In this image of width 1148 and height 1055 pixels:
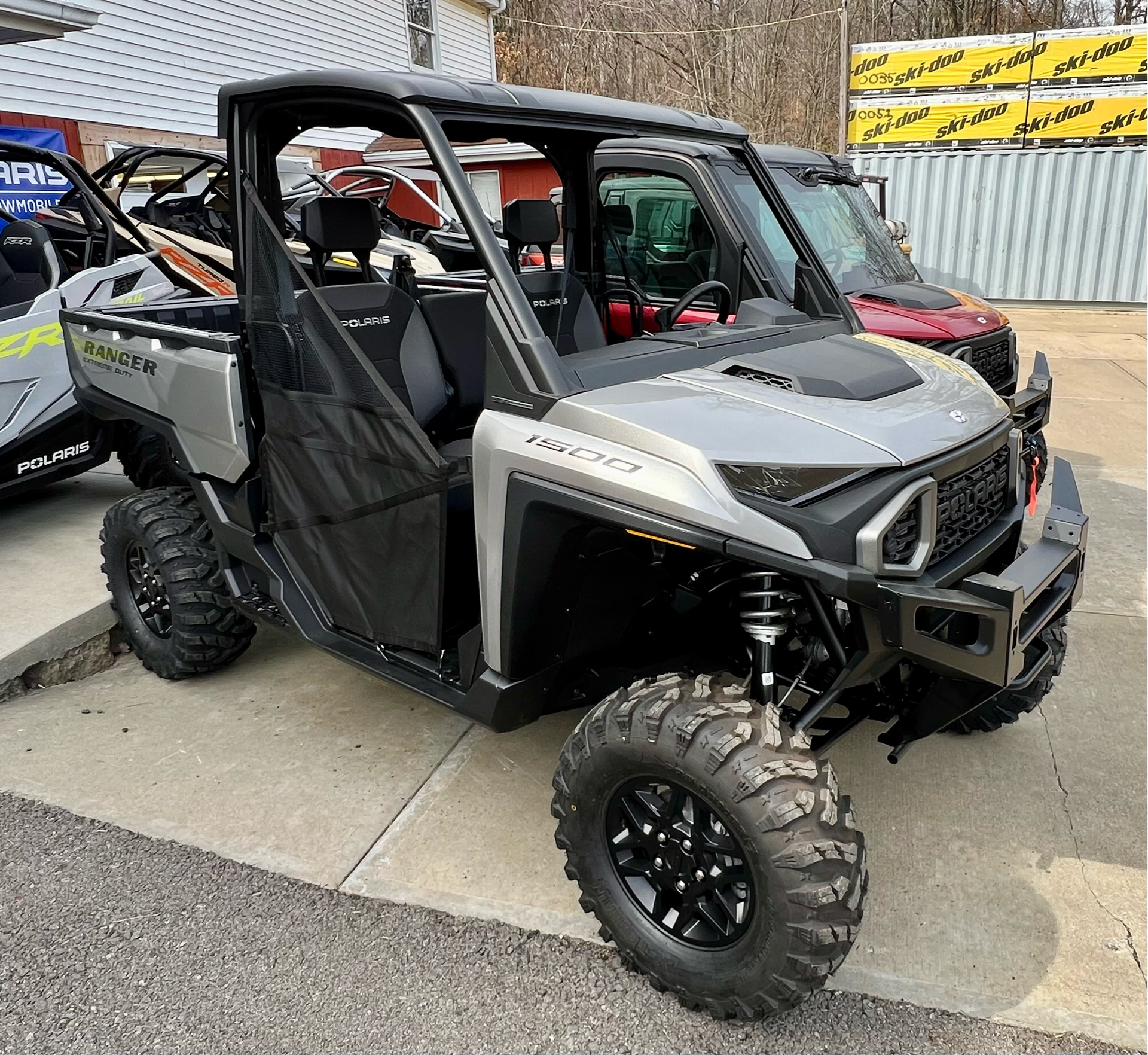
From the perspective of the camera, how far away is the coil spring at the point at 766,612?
2244 millimetres

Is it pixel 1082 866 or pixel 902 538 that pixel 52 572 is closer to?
pixel 902 538

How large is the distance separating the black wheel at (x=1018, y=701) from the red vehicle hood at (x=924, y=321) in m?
2.97

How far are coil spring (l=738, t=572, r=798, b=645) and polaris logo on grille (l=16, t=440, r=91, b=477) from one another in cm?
433

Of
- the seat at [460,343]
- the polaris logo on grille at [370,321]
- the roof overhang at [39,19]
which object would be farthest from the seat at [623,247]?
the roof overhang at [39,19]

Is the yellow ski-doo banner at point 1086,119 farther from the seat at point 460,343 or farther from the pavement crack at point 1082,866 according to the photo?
the seat at point 460,343

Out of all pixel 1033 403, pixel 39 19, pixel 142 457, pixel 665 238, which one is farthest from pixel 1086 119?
pixel 142 457

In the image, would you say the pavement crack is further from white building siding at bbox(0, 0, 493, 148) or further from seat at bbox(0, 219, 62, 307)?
white building siding at bbox(0, 0, 493, 148)

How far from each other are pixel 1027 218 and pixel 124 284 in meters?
11.8

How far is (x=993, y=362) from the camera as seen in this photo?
624 centimetres

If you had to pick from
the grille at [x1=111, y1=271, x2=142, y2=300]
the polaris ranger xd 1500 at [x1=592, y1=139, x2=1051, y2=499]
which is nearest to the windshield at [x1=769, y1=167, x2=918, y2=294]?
the polaris ranger xd 1500 at [x1=592, y1=139, x2=1051, y2=499]

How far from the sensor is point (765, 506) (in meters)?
A: 2.10

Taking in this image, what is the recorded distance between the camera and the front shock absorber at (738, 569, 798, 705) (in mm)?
2252

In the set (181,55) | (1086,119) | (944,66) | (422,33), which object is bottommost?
(1086,119)

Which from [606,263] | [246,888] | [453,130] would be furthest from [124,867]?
[606,263]
